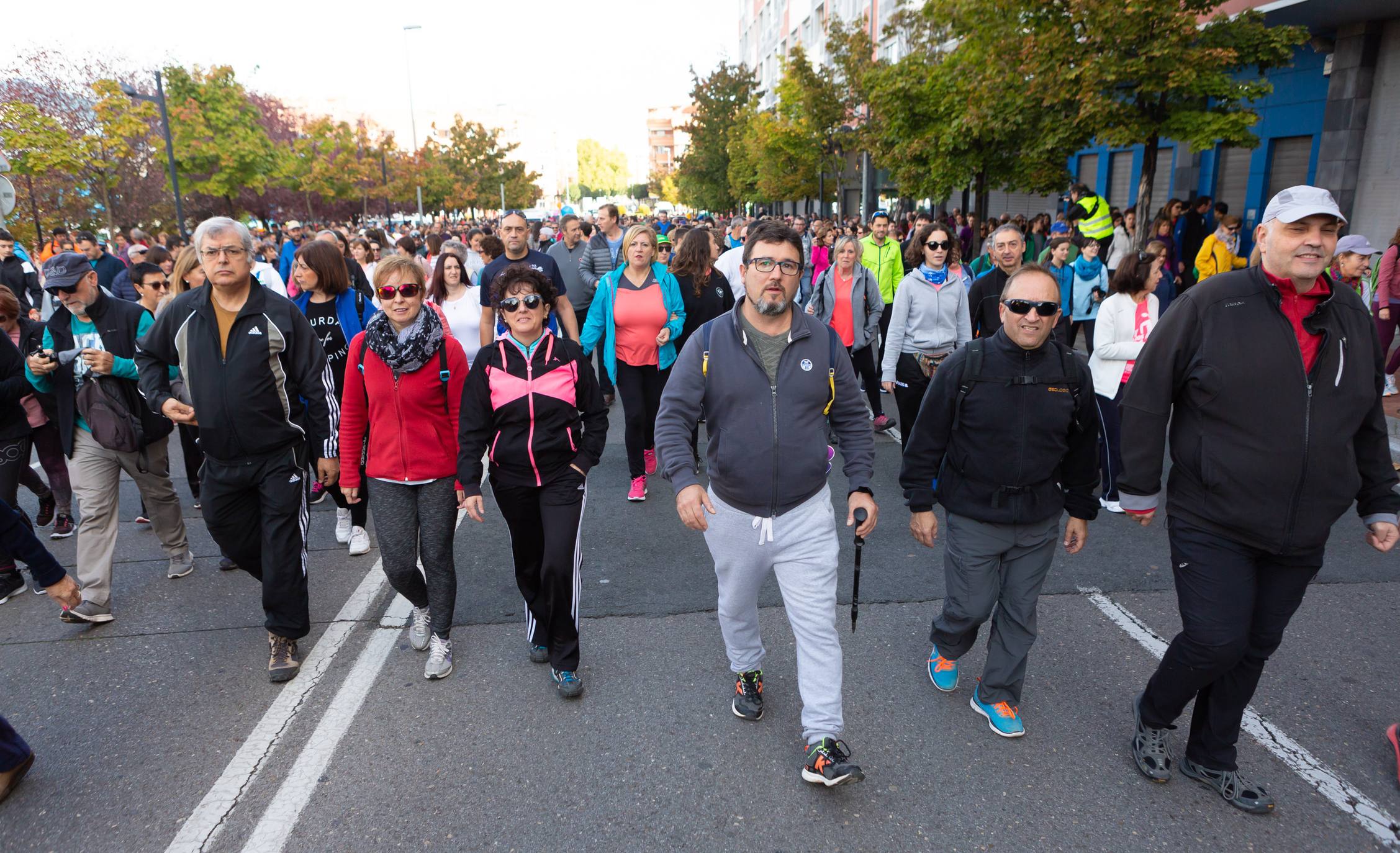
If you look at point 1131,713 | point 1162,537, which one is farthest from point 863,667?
point 1162,537

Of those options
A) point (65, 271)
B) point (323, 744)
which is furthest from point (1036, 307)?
point (65, 271)

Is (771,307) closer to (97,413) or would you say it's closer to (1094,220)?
(97,413)

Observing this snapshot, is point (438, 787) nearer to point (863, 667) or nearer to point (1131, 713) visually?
point (863, 667)

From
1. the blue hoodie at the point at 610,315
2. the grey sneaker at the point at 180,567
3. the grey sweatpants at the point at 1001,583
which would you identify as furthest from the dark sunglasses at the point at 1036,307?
the grey sneaker at the point at 180,567

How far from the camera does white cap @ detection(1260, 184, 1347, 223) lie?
8.70 ft

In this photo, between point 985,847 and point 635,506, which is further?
point 635,506

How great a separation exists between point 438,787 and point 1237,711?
283 centimetres

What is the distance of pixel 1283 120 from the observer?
51.1 ft

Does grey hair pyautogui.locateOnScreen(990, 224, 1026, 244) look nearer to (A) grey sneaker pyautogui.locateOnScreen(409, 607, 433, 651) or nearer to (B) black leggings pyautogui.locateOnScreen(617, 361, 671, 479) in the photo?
(B) black leggings pyautogui.locateOnScreen(617, 361, 671, 479)

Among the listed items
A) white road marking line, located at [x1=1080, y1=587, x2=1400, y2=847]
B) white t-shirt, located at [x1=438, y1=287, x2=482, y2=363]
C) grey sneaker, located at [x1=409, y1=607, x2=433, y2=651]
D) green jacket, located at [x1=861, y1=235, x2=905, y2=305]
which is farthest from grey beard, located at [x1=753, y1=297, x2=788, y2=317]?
green jacket, located at [x1=861, y1=235, x2=905, y2=305]

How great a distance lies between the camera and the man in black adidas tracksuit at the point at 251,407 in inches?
155

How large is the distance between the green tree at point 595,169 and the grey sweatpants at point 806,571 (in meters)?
166

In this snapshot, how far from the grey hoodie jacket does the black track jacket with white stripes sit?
1895 millimetres

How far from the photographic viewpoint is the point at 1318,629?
4.26 m
